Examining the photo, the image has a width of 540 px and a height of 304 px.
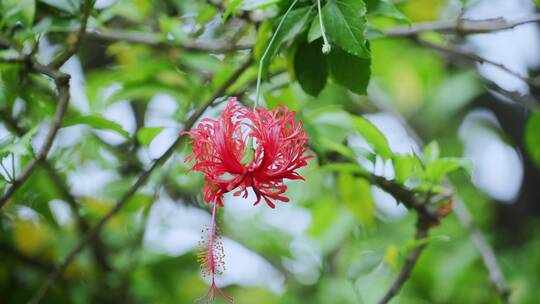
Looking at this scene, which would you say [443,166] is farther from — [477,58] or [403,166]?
[477,58]

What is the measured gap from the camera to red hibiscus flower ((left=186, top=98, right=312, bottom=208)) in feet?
3.37

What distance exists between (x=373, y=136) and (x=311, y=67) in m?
0.23

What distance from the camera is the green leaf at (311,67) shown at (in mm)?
1274

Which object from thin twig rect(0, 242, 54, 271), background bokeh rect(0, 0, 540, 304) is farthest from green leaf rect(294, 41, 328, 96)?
thin twig rect(0, 242, 54, 271)

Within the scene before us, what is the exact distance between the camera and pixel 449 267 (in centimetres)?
233

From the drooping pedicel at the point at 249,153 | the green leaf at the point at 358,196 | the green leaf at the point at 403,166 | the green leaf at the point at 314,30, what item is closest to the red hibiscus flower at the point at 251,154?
the drooping pedicel at the point at 249,153

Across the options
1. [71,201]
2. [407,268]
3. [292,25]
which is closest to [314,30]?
[292,25]

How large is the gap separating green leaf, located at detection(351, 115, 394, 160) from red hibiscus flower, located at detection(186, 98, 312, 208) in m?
0.38

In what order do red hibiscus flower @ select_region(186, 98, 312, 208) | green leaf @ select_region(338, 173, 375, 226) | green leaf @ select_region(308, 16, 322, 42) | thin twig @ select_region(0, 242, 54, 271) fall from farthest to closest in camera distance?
thin twig @ select_region(0, 242, 54, 271), green leaf @ select_region(338, 173, 375, 226), green leaf @ select_region(308, 16, 322, 42), red hibiscus flower @ select_region(186, 98, 312, 208)

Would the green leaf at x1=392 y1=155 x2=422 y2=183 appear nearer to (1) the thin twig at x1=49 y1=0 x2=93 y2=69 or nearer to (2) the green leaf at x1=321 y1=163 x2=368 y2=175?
(2) the green leaf at x1=321 y1=163 x2=368 y2=175

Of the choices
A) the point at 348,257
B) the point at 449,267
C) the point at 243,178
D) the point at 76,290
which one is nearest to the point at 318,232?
the point at 348,257

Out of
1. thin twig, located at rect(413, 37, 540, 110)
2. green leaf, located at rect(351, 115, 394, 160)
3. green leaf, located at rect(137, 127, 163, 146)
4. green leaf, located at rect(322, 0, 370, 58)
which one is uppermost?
green leaf, located at rect(322, 0, 370, 58)

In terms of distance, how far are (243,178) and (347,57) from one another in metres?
0.33

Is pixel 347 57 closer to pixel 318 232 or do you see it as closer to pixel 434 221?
pixel 434 221
